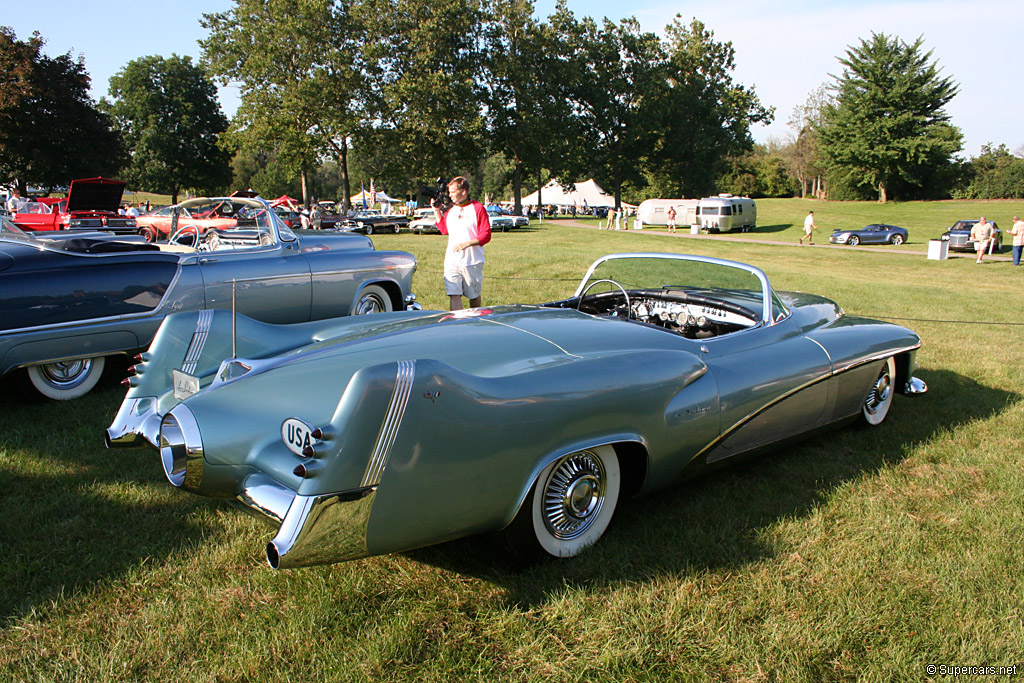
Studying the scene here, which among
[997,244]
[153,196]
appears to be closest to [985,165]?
[997,244]

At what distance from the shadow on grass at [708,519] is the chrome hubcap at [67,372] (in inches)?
127

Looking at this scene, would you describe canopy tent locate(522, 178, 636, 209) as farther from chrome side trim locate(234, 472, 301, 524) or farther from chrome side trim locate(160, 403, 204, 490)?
chrome side trim locate(234, 472, 301, 524)

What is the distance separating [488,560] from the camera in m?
2.70

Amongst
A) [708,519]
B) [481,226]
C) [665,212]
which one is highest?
[665,212]

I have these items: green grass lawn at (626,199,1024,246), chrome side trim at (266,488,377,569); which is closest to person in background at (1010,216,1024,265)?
green grass lawn at (626,199,1024,246)

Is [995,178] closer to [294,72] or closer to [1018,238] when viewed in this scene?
[1018,238]

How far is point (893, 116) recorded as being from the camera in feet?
172

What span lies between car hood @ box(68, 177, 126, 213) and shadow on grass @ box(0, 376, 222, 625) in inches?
682

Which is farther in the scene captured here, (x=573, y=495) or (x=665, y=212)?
(x=665, y=212)

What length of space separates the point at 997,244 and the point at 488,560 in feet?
104

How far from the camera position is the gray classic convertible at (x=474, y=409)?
205 centimetres

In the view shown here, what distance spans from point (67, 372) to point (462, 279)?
316 centimetres

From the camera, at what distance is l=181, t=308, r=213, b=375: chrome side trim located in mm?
3061

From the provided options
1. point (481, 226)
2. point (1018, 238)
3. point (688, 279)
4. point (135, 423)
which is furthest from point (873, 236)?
point (135, 423)
